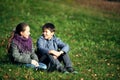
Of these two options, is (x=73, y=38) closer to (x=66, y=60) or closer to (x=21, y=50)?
(x=66, y=60)

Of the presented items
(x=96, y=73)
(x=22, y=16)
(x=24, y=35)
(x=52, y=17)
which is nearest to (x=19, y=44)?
(x=24, y=35)

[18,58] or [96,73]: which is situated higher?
[18,58]

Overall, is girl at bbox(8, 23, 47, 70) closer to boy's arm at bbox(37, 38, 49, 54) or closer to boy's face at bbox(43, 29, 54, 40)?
boy's arm at bbox(37, 38, 49, 54)

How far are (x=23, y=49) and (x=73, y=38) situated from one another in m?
6.39

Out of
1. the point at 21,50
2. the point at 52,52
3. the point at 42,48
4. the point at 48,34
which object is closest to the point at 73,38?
the point at 48,34

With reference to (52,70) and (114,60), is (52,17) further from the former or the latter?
(52,70)

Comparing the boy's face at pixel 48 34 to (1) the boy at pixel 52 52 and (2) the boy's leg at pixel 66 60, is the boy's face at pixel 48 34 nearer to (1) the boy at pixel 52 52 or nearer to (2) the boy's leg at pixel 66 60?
(1) the boy at pixel 52 52

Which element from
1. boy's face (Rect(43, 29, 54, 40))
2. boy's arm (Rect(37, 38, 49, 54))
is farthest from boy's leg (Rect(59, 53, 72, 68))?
boy's face (Rect(43, 29, 54, 40))

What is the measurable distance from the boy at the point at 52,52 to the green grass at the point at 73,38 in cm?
27

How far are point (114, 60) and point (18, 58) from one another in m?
4.39

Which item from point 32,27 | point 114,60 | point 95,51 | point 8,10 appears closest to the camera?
point 114,60

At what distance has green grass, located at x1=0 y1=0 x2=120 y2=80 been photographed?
881 cm

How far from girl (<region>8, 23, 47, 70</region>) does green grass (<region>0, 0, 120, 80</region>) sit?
245 millimetres

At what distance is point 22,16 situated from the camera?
1881cm
